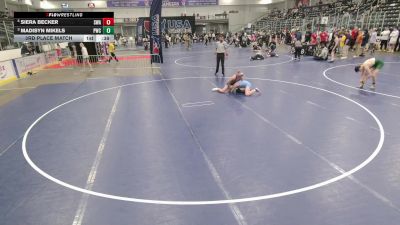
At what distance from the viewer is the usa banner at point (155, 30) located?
16878 millimetres

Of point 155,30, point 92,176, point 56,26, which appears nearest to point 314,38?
point 155,30

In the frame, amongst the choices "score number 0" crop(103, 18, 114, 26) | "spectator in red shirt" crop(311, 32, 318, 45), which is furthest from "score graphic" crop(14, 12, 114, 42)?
"spectator in red shirt" crop(311, 32, 318, 45)

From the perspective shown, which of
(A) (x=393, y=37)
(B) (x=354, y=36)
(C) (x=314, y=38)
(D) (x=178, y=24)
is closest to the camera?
(A) (x=393, y=37)

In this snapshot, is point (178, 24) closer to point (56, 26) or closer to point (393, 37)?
point (393, 37)

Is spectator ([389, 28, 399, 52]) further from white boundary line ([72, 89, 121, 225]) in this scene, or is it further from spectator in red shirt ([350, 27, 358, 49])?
white boundary line ([72, 89, 121, 225])

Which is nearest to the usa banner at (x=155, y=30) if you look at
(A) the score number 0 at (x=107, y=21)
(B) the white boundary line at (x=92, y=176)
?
(A) the score number 0 at (x=107, y=21)

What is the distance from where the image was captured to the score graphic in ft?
45.3

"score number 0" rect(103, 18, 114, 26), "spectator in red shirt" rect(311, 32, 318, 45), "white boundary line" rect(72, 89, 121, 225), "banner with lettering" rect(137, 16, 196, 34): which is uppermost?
"banner with lettering" rect(137, 16, 196, 34)

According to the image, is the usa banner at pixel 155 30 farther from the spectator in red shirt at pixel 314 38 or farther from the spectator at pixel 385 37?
the spectator at pixel 385 37

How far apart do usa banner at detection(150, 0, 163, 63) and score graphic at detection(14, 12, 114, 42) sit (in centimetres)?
305

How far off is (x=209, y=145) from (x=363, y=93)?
736 centimetres

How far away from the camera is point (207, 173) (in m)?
5.55

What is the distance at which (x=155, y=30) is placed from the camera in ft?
58.5

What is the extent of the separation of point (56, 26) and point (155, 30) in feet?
18.7
